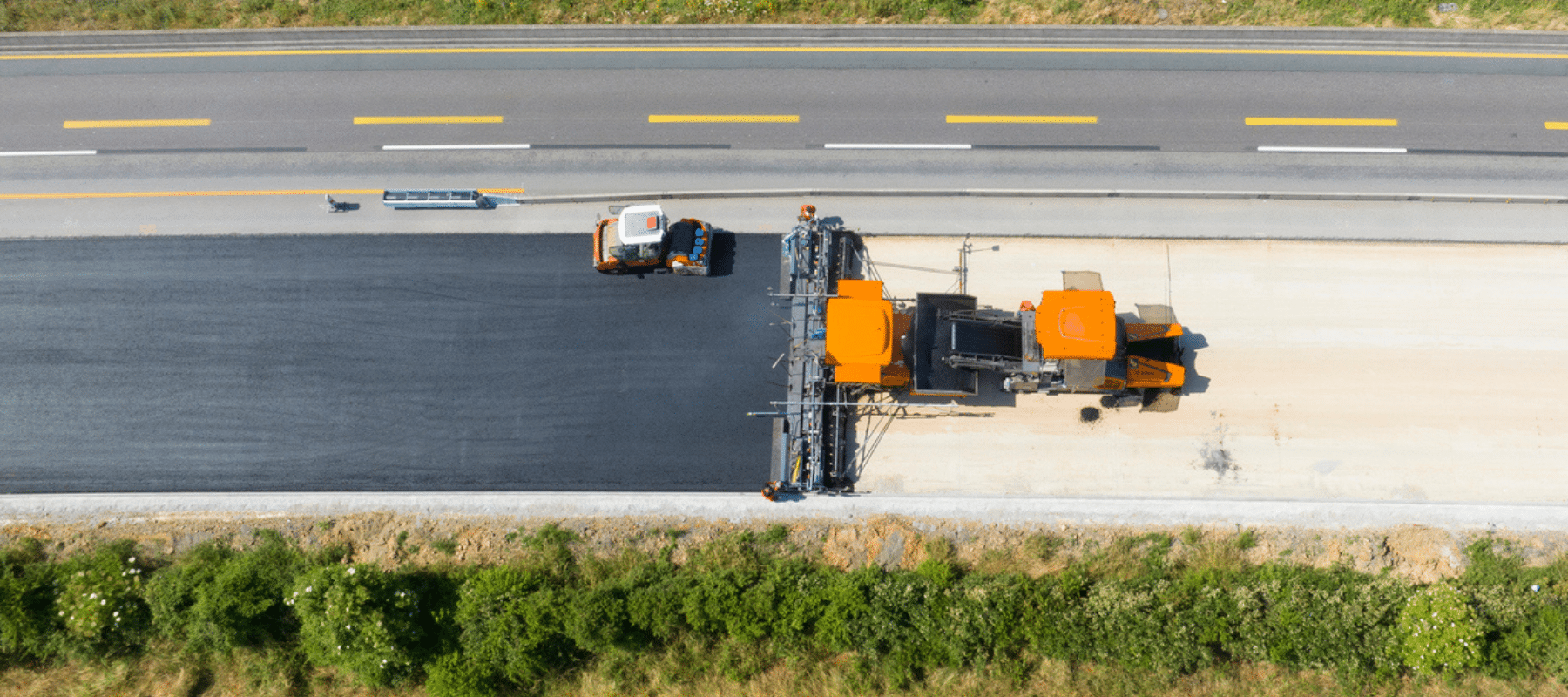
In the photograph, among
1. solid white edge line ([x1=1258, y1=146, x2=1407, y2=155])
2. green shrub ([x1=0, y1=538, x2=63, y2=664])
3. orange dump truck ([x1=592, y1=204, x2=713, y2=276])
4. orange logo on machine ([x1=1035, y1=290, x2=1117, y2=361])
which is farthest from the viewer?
solid white edge line ([x1=1258, y1=146, x2=1407, y2=155])

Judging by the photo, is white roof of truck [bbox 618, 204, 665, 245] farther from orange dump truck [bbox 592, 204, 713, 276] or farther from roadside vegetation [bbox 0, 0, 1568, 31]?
roadside vegetation [bbox 0, 0, 1568, 31]

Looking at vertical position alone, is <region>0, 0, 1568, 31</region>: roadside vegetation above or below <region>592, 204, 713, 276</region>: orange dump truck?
above

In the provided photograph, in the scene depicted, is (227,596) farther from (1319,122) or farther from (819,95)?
(1319,122)

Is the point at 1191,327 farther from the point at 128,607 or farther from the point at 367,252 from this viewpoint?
the point at 128,607

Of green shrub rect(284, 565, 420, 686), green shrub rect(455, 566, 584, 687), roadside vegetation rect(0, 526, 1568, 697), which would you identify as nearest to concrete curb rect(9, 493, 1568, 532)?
roadside vegetation rect(0, 526, 1568, 697)

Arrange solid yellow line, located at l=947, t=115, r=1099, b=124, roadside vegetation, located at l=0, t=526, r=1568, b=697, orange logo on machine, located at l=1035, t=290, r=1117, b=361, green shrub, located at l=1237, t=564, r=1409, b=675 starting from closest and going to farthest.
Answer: orange logo on machine, located at l=1035, t=290, r=1117, b=361, green shrub, located at l=1237, t=564, r=1409, b=675, roadside vegetation, located at l=0, t=526, r=1568, b=697, solid yellow line, located at l=947, t=115, r=1099, b=124

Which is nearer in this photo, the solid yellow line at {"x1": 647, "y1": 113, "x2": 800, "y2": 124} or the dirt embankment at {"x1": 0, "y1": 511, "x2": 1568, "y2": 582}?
the dirt embankment at {"x1": 0, "y1": 511, "x2": 1568, "y2": 582}
